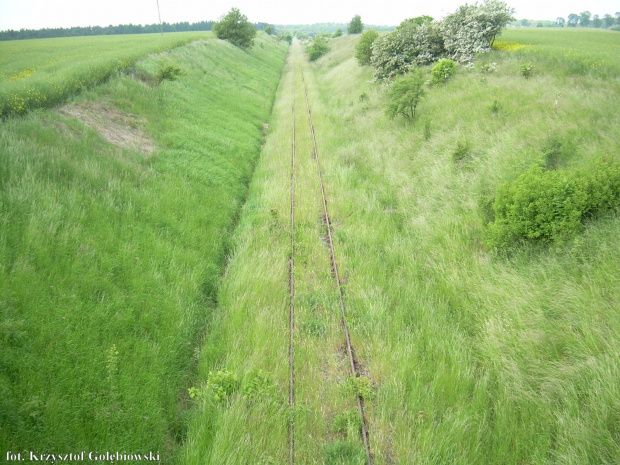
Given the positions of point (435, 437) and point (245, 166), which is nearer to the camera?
point (435, 437)

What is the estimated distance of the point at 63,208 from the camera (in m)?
6.66

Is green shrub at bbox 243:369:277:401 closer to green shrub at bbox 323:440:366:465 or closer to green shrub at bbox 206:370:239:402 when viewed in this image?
green shrub at bbox 206:370:239:402

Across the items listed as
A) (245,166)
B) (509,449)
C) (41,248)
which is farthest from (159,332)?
(245,166)

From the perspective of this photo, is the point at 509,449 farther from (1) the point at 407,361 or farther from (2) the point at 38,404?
(2) the point at 38,404

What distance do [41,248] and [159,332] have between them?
7.64 ft

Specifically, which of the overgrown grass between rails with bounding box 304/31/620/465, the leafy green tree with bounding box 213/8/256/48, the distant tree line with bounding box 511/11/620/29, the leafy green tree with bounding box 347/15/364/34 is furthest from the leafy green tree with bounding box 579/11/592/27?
the overgrown grass between rails with bounding box 304/31/620/465

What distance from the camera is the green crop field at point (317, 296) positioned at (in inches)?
170

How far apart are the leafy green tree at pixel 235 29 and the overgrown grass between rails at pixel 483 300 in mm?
39155

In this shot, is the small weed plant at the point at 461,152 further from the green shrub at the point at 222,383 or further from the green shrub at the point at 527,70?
the green shrub at the point at 222,383

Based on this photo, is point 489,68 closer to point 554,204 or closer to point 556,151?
point 556,151

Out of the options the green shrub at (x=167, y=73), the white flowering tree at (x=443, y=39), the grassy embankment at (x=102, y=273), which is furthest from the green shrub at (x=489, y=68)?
the green shrub at (x=167, y=73)

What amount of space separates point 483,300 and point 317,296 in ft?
10.1

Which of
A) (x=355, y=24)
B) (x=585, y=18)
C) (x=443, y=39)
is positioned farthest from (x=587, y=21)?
(x=443, y=39)

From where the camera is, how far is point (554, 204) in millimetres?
6531
